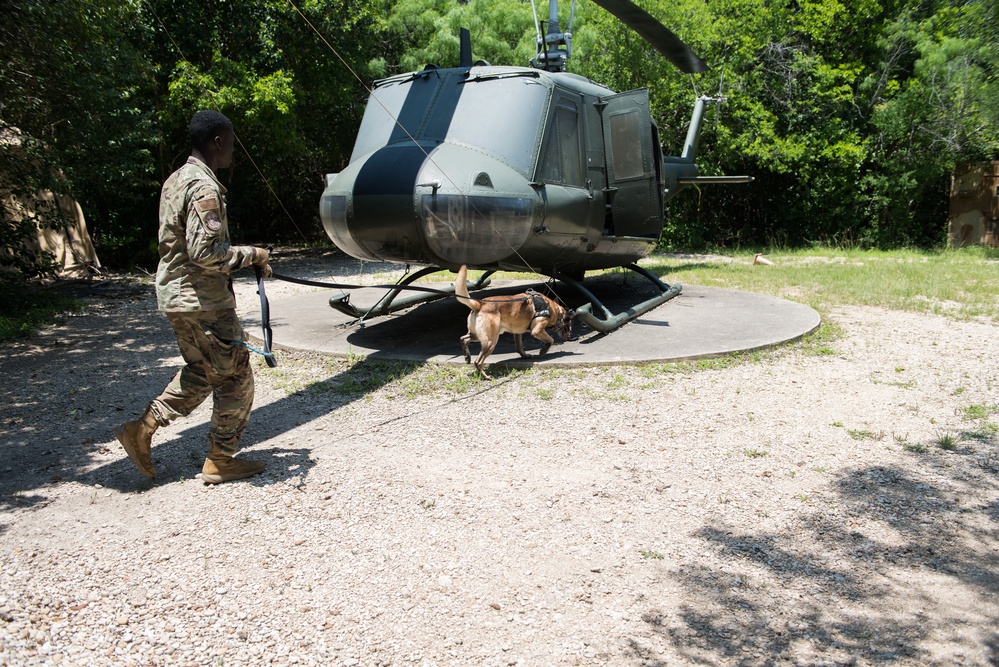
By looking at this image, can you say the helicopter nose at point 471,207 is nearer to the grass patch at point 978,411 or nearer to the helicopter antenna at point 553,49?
the helicopter antenna at point 553,49

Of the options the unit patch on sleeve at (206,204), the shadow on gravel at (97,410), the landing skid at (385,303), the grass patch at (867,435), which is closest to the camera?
the unit patch on sleeve at (206,204)

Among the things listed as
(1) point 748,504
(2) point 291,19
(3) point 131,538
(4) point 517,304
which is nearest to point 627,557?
(1) point 748,504

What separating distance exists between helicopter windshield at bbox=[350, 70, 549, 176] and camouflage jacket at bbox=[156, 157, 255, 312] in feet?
9.92

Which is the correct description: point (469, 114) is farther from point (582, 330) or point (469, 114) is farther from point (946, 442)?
point (946, 442)

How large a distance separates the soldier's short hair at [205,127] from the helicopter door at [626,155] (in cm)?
454

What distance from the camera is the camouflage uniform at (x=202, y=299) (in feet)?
13.0

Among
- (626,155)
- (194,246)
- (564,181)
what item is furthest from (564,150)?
(194,246)

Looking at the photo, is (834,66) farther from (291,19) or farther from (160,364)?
(160,364)

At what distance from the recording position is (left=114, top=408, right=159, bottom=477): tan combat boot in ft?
13.5

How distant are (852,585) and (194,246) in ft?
11.8

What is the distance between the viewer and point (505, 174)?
21.1 ft

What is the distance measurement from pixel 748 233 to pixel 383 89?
15.2m

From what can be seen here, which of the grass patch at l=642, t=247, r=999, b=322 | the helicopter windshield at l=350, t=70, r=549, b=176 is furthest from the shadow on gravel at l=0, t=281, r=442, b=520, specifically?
the grass patch at l=642, t=247, r=999, b=322

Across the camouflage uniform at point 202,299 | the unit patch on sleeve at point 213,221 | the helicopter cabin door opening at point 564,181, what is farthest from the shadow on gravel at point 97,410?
the helicopter cabin door opening at point 564,181
